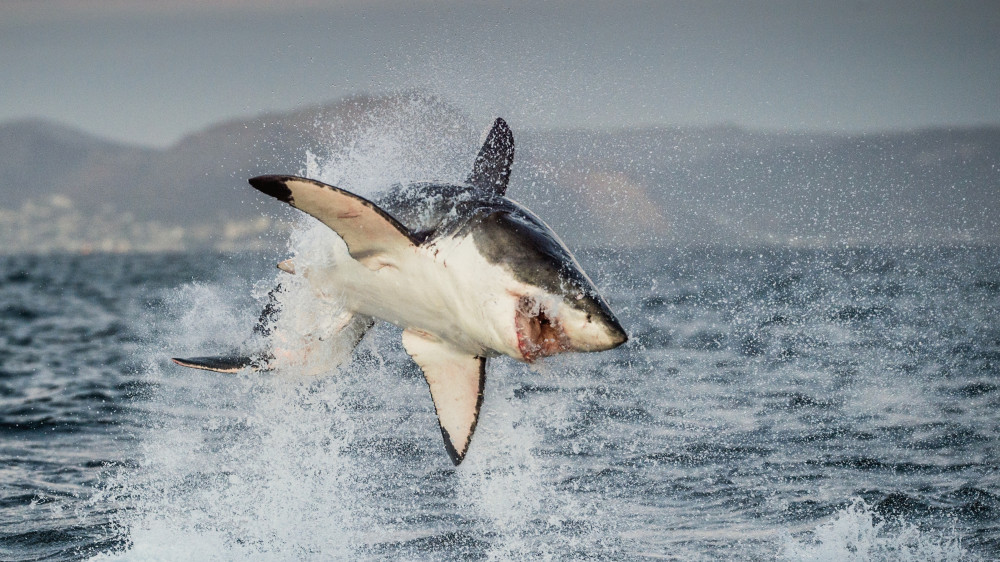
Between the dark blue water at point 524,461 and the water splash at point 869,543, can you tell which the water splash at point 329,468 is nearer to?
A: the dark blue water at point 524,461

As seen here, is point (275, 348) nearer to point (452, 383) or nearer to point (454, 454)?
point (452, 383)

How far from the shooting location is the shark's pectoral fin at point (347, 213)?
13.3ft

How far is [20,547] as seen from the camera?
6.30 meters

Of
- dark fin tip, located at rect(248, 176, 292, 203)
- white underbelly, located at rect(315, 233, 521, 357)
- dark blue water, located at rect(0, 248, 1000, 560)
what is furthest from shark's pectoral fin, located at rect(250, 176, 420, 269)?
dark blue water, located at rect(0, 248, 1000, 560)

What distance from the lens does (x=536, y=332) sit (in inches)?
146

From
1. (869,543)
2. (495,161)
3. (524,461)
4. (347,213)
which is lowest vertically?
(869,543)

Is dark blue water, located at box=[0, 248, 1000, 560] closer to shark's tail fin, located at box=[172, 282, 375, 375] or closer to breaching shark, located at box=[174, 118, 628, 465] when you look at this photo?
shark's tail fin, located at box=[172, 282, 375, 375]

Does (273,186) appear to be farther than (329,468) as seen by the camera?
No

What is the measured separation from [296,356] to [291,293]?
1.48 feet

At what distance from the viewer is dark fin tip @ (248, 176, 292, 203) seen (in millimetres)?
4000

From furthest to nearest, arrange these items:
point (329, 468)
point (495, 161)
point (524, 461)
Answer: point (524, 461)
point (329, 468)
point (495, 161)

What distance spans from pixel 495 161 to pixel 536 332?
2.28 meters

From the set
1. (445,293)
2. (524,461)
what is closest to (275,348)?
(445,293)

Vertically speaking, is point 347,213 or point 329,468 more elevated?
point 347,213
